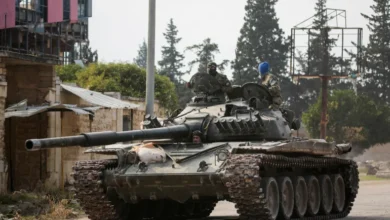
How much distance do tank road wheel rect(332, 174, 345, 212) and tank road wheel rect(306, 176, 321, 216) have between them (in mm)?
917

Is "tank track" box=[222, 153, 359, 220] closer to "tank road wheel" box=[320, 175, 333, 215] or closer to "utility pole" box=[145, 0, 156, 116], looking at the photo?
"tank road wheel" box=[320, 175, 333, 215]

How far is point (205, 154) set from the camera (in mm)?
19953

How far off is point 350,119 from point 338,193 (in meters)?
48.6

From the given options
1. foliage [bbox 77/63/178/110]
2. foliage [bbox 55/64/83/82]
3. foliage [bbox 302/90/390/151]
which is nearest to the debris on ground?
foliage [bbox 77/63/178/110]

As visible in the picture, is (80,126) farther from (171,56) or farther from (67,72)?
(171,56)

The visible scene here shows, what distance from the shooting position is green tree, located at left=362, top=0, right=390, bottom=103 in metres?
83.4

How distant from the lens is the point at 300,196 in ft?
70.0

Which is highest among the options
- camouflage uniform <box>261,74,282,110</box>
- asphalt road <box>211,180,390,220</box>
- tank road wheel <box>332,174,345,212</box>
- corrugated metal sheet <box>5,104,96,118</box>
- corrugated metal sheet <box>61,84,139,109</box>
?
camouflage uniform <box>261,74,282,110</box>

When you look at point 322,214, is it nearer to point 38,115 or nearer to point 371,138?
point 38,115

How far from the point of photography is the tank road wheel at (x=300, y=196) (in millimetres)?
21094

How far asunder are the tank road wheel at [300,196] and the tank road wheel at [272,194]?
1026mm

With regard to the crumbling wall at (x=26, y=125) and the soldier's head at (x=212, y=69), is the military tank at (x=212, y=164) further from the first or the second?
the crumbling wall at (x=26, y=125)

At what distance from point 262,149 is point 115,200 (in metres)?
3.05

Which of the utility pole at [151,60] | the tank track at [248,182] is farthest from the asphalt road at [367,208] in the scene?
the tank track at [248,182]
